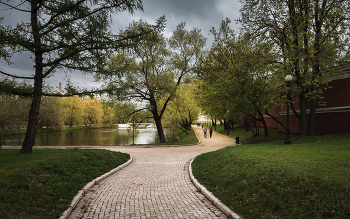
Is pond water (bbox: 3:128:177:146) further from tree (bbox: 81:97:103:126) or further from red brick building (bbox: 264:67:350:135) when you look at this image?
tree (bbox: 81:97:103:126)

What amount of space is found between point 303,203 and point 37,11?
1228cm

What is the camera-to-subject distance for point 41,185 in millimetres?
6062

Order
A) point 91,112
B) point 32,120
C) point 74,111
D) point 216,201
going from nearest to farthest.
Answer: point 216,201 < point 32,120 < point 74,111 < point 91,112

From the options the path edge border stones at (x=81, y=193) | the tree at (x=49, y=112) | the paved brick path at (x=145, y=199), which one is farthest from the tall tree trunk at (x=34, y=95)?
the tree at (x=49, y=112)

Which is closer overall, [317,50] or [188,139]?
[317,50]

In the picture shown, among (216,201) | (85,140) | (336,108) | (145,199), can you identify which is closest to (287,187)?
(216,201)

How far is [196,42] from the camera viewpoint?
77.8 feet

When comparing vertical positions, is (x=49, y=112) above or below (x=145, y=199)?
above

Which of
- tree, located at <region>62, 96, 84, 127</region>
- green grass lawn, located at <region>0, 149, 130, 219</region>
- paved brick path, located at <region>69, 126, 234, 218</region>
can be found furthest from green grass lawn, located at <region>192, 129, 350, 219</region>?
tree, located at <region>62, 96, 84, 127</region>

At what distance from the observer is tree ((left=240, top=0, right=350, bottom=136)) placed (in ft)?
42.4

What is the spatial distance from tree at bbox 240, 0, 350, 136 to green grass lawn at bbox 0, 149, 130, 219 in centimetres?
1272

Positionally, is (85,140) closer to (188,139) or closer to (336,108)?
(188,139)

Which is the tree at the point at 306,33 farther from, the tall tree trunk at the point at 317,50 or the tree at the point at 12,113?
the tree at the point at 12,113

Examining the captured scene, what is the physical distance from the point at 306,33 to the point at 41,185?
14.8 metres
